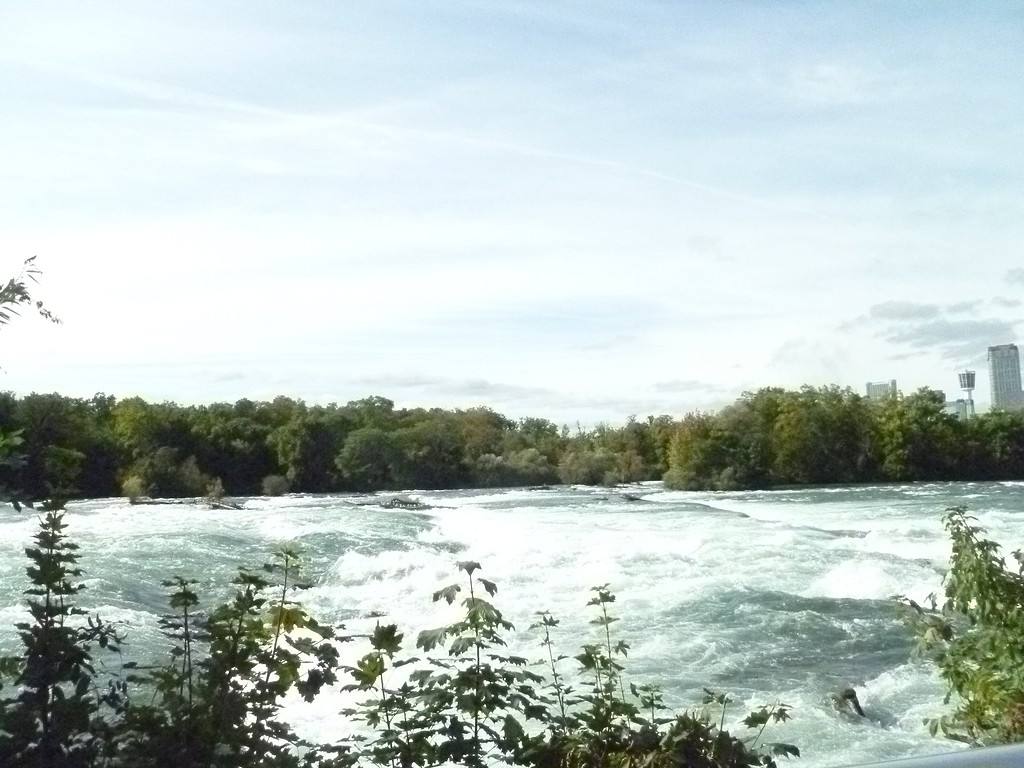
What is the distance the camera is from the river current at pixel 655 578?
1050 cm

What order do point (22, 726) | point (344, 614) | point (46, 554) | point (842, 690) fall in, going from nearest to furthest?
1. point (22, 726)
2. point (46, 554)
3. point (842, 690)
4. point (344, 614)

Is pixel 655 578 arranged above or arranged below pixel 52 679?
below

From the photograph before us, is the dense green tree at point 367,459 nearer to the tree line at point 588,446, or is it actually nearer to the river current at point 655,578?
the tree line at point 588,446

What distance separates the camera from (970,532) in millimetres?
5555

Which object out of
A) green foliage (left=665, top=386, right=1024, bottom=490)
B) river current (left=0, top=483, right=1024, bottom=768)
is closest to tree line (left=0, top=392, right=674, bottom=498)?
green foliage (left=665, top=386, right=1024, bottom=490)

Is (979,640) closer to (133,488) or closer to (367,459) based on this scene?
(133,488)

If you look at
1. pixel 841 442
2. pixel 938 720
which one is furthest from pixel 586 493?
pixel 938 720

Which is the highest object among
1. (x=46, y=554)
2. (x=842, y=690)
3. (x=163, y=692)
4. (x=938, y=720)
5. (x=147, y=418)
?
(x=147, y=418)

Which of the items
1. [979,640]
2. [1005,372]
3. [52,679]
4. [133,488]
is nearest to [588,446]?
[133,488]

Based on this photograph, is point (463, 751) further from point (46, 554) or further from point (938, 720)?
point (938, 720)

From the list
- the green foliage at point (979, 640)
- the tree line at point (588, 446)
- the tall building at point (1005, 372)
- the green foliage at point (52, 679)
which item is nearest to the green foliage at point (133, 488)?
the tree line at point (588, 446)

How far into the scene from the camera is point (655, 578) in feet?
56.3

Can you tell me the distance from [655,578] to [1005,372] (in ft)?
19.8

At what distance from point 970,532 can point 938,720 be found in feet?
3.25
